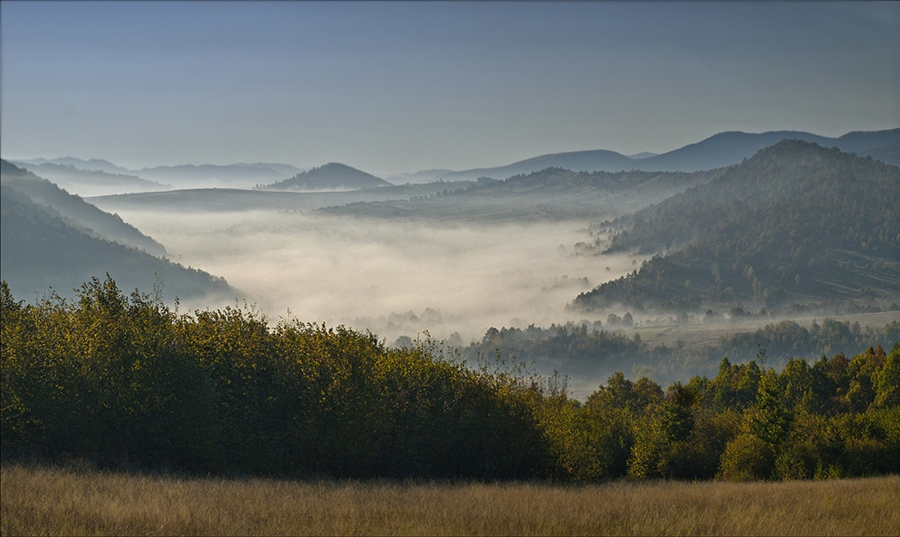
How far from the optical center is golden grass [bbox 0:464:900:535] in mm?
13312

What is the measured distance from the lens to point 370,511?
589 inches

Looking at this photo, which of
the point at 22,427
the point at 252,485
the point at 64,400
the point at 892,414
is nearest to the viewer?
the point at 252,485

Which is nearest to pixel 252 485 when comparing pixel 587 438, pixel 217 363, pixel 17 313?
pixel 217 363

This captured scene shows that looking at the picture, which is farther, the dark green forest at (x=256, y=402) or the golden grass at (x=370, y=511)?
the dark green forest at (x=256, y=402)

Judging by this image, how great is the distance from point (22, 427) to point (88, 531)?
35.5ft

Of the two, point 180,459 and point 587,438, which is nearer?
point 180,459

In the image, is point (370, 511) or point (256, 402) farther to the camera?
point (256, 402)

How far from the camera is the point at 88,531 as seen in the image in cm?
1273

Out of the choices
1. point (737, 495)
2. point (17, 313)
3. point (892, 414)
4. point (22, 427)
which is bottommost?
point (892, 414)

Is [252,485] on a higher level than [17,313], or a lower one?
lower

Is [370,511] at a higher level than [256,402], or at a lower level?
higher

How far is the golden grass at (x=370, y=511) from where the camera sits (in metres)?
13.3

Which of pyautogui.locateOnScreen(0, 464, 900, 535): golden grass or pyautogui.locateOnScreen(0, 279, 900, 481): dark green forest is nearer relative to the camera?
pyautogui.locateOnScreen(0, 464, 900, 535): golden grass

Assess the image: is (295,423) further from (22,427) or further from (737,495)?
(737,495)
